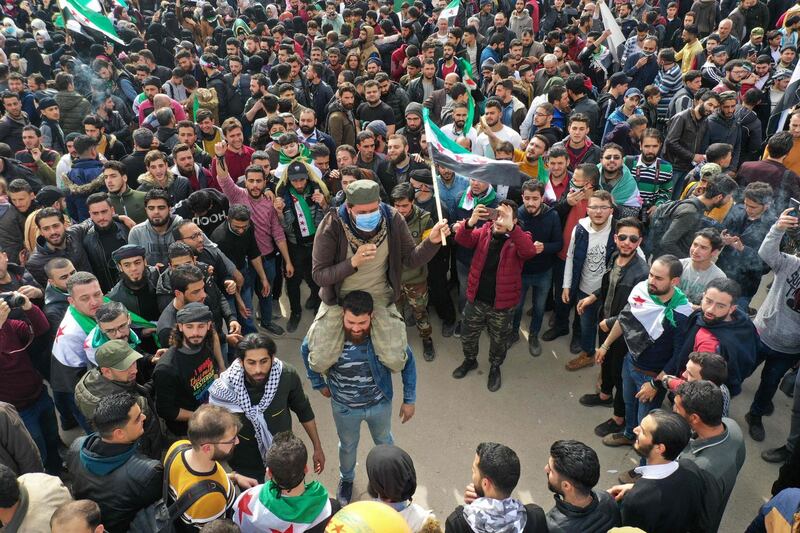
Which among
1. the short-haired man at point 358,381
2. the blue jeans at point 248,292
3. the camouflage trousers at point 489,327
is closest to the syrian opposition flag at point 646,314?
the camouflage trousers at point 489,327

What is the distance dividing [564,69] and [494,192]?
4.57m

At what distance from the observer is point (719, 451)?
3.21m

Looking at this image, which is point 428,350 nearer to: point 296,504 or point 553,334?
point 553,334

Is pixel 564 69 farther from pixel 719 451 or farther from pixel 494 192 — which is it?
pixel 719 451

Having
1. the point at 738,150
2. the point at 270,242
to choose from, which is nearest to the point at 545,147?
the point at 738,150

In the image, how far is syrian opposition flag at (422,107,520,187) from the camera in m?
4.27

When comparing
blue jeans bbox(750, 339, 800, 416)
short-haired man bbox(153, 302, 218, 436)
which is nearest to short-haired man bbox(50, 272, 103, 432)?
short-haired man bbox(153, 302, 218, 436)

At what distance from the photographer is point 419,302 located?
5871 millimetres

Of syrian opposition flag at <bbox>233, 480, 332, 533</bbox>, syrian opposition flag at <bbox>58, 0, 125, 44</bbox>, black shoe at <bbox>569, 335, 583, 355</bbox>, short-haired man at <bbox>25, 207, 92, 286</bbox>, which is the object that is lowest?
black shoe at <bbox>569, 335, 583, 355</bbox>

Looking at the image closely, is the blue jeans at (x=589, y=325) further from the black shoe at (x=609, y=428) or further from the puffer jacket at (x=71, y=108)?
the puffer jacket at (x=71, y=108)

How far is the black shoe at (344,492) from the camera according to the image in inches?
173

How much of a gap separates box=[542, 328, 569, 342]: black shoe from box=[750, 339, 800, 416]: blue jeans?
6.03 feet

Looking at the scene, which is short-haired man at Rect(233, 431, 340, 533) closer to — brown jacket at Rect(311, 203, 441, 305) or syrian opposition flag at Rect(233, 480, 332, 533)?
syrian opposition flag at Rect(233, 480, 332, 533)

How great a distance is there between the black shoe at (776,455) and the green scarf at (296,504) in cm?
369
